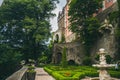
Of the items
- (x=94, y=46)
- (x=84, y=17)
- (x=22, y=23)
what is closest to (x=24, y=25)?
(x=22, y=23)

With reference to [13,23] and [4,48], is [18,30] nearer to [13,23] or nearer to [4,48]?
[13,23]

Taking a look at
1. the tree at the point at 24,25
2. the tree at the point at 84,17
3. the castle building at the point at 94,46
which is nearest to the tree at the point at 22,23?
the tree at the point at 24,25

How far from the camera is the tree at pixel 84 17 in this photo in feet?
145

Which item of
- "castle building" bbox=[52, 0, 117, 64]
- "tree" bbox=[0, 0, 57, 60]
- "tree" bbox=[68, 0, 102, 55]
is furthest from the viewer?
"tree" bbox=[0, 0, 57, 60]

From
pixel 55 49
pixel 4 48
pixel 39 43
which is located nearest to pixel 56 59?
pixel 55 49

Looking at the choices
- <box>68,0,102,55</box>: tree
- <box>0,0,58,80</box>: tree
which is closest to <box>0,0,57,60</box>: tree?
<box>0,0,58,80</box>: tree

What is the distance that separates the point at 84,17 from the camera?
4616 centimetres

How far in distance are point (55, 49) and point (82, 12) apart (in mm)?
9034

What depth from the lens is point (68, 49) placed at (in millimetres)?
48562

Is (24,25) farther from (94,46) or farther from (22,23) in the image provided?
→ (94,46)

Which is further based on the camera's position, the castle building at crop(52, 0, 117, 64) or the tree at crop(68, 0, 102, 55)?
the tree at crop(68, 0, 102, 55)

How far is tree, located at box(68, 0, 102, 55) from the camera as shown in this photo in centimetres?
4431

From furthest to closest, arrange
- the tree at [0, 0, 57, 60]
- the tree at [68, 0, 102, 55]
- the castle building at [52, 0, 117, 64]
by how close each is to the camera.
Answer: the tree at [0, 0, 57, 60] < the tree at [68, 0, 102, 55] < the castle building at [52, 0, 117, 64]

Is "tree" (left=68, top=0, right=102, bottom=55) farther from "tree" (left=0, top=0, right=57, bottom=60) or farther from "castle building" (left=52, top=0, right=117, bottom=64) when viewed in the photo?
"tree" (left=0, top=0, right=57, bottom=60)
